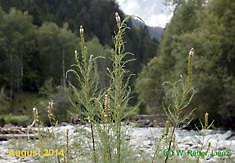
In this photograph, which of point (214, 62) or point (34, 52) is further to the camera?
point (34, 52)

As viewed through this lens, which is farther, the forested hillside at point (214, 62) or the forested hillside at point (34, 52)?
the forested hillside at point (34, 52)

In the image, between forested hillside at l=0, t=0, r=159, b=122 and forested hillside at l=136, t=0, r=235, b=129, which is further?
forested hillside at l=0, t=0, r=159, b=122

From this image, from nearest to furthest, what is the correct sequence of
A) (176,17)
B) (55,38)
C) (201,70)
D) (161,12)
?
(201,70) → (176,17) → (161,12) → (55,38)

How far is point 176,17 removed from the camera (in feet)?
39.2

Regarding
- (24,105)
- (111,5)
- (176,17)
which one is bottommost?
(24,105)

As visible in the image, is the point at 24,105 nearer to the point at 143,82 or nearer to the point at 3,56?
the point at 3,56

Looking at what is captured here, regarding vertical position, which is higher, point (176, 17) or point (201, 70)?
point (176, 17)

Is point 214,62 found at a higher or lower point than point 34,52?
lower

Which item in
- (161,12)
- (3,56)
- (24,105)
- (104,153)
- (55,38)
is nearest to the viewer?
(104,153)

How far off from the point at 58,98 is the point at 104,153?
13432mm

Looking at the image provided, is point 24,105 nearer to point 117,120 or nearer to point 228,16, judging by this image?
point 228,16

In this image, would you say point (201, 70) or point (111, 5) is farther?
point (111, 5)

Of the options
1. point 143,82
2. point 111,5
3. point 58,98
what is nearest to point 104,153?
point 143,82

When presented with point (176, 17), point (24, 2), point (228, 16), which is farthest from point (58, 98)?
point (24, 2)
